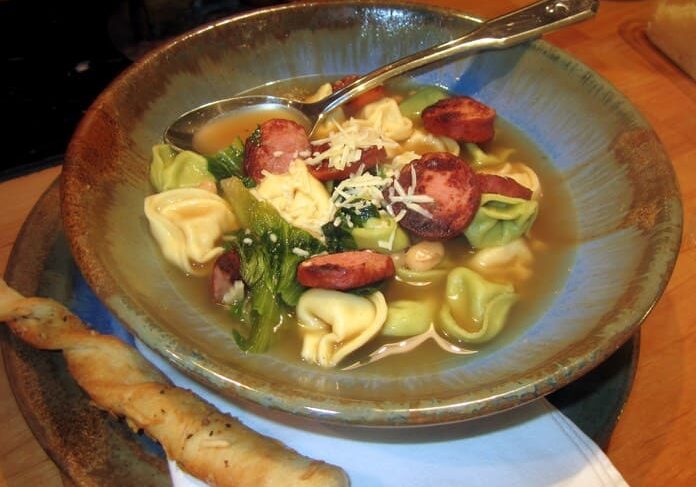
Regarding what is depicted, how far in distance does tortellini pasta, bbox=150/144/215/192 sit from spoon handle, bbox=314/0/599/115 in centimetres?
43

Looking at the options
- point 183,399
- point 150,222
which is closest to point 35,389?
point 183,399

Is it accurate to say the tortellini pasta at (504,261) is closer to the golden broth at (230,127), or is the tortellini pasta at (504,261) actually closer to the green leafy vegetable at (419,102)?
the green leafy vegetable at (419,102)

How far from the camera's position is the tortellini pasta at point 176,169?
1784 mm

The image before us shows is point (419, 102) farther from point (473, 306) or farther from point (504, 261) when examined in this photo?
point (473, 306)

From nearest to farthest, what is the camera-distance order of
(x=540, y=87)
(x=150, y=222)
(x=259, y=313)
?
(x=259, y=313) < (x=150, y=222) < (x=540, y=87)

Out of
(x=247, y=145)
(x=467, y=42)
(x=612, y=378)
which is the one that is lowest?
(x=612, y=378)

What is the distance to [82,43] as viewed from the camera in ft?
9.03

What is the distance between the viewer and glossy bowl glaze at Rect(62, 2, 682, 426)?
3.97 feet

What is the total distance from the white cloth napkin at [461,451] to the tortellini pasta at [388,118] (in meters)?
0.99

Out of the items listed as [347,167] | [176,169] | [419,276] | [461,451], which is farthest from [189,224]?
[461,451]

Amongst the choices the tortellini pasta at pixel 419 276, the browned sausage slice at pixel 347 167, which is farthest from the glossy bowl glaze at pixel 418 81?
the browned sausage slice at pixel 347 167

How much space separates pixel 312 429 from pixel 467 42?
1334 millimetres

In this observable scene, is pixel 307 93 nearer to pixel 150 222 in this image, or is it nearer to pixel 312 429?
pixel 150 222

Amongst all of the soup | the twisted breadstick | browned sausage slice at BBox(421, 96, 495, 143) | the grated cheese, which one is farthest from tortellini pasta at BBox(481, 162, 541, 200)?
the twisted breadstick
